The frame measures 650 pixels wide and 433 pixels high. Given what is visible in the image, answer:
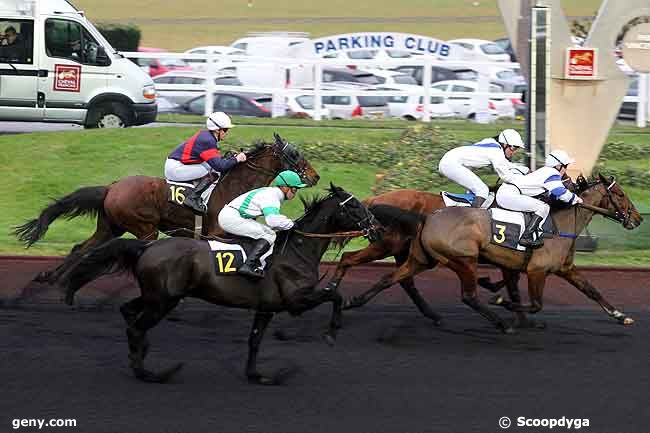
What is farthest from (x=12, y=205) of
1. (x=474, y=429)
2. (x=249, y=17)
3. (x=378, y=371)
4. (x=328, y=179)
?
(x=249, y=17)

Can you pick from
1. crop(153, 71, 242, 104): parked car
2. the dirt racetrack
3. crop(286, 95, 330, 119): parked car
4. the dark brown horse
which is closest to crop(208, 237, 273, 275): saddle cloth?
the dirt racetrack

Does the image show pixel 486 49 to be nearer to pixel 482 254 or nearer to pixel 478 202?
pixel 478 202

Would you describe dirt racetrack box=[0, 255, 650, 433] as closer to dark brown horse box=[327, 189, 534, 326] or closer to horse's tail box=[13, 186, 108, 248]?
dark brown horse box=[327, 189, 534, 326]

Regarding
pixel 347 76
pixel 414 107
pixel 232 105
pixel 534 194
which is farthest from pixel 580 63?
pixel 347 76

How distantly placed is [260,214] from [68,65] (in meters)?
11.0

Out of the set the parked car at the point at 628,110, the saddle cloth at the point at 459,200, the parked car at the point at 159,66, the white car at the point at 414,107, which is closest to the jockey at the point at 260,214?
the saddle cloth at the point at 459,200

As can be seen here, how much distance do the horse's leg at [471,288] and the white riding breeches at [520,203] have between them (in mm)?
595

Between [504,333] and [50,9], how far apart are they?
452 inches

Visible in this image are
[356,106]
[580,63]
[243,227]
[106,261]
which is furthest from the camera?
[356,106]

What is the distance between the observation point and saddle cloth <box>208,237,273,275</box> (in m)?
8.41

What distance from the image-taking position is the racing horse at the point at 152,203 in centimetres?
1073

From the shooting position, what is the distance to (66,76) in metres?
18.5
